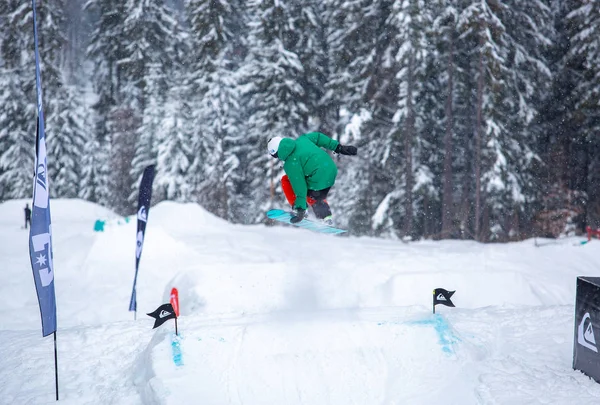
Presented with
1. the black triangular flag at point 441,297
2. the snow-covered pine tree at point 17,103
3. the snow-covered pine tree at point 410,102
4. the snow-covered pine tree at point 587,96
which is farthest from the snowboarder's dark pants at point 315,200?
the snow-covered pine tree at point 17,103

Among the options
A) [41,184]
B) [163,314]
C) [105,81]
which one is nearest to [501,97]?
[163,314]

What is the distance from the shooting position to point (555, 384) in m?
5.39

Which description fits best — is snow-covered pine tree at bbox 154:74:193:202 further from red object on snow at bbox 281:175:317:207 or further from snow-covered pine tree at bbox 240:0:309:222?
red object on snow at bbox 281:175:317:207

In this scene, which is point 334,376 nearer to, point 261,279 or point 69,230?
point 261,279

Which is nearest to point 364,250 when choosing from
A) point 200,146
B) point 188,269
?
point 188,269

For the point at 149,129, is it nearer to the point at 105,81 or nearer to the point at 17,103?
the point at 17,103

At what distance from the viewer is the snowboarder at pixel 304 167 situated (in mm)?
6184

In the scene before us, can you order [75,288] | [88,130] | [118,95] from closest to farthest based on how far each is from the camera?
[75,288] → [88,130] → [118,95]

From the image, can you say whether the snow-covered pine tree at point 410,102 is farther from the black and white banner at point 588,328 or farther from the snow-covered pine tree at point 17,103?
the snow-covered pine tree at point 17,103

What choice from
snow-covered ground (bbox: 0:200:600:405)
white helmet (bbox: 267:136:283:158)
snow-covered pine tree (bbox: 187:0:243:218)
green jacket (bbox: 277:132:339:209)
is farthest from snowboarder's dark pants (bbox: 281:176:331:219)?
snow-covered pine tree (bbox: 187:0:243:218)

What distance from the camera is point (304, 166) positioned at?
6.42m

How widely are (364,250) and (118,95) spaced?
85.0 feet

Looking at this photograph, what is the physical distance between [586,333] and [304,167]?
3877 millimetres

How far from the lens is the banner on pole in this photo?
5160mm
